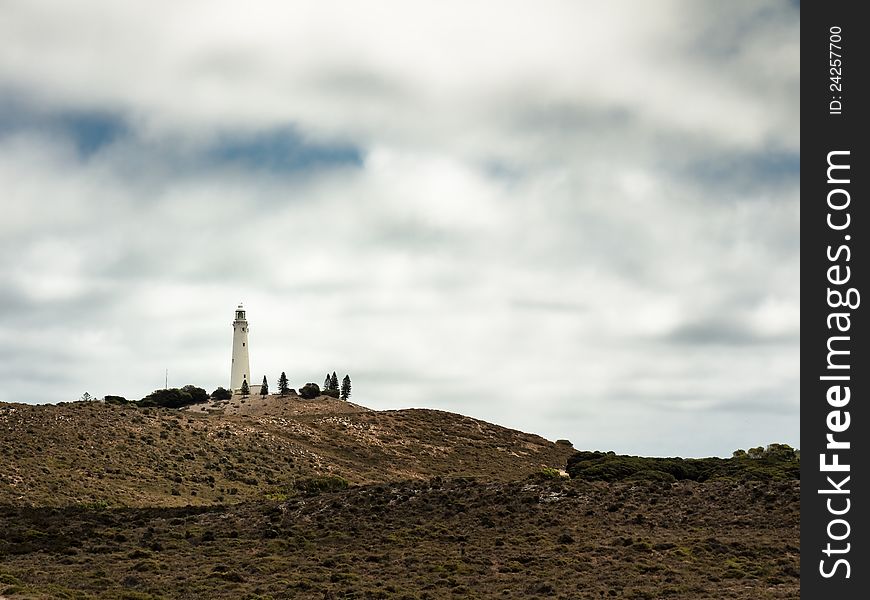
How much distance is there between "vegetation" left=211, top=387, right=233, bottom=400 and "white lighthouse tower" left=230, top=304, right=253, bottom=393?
1.73 meters

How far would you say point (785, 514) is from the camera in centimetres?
4619

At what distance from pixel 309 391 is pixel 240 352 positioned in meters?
15.1

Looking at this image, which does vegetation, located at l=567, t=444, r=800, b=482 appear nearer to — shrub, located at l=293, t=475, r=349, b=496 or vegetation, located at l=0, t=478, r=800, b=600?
vegetation, located at l=0, t=478, r=800, b=600

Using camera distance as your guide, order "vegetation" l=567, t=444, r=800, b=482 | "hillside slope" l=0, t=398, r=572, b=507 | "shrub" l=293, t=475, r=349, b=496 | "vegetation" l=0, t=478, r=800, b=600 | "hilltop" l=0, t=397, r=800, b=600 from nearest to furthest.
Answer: "vegetation" l=0, t=478, r=800, b=600, "hilltop" l=0, t=397, r=800, b=600, "vegetation" l=567, t=444, r=800, b=482, "hillside slope" l=0, t=398, r=572, b=507, "shrub" l=293, t=475, r=349, b=496

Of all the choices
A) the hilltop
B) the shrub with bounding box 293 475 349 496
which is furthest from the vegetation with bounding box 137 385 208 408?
the shrub with bounding box 293 475 349 496

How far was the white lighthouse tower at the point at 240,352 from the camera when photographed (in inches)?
5344

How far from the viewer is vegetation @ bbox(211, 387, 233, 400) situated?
5187 inches

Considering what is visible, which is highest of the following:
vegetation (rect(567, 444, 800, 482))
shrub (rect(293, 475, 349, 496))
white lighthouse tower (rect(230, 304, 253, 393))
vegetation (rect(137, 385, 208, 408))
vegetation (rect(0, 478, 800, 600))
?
white lighthouse tower (rect(230, 304, 253, 393))

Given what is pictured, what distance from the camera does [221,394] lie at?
132750 millimetres

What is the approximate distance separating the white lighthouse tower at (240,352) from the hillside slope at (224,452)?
798 inches

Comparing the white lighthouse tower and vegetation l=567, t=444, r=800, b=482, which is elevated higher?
the white lighthouse tower

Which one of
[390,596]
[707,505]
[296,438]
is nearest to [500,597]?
[390,596]

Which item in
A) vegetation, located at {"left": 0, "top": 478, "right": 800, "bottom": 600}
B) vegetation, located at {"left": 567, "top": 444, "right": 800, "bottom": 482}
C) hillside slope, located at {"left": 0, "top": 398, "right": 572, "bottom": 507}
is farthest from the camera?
hillside slope, located at {"left": 0, "top": 398, "right": 572, "bottom": 507}
